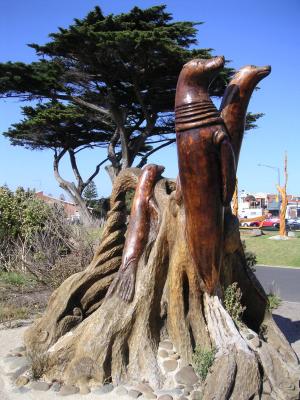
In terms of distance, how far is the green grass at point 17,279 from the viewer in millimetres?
10156

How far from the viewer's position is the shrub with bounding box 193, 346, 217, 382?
4.35m

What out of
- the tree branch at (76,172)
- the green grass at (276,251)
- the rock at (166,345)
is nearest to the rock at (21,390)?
the rock at (166,345)

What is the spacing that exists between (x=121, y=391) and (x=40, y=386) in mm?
834

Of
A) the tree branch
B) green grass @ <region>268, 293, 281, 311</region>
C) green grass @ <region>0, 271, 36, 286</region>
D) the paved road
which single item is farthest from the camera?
the tree branch

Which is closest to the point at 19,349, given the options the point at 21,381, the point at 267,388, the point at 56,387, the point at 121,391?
the point at 21,381

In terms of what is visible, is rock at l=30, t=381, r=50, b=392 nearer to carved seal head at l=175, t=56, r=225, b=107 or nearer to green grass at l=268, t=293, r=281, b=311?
carved seal head at l=175, t=56, r=225, b=107

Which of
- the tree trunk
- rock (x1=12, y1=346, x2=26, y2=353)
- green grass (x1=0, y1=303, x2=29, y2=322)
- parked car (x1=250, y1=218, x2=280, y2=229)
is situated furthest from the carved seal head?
parked car (x1=250, y1=218, x2=280, y2=229)

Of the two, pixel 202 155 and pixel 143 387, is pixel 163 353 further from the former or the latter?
pixel 202 155

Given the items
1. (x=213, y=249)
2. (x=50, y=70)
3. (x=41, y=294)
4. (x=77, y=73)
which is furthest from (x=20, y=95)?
(x=213, y=249)

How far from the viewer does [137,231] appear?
207 inches

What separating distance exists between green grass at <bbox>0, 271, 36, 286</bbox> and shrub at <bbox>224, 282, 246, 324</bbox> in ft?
19.9

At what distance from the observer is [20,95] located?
24078mm

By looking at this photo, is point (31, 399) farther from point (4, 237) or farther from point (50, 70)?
point (50, 70)

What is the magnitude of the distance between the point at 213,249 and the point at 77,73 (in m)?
18.9
